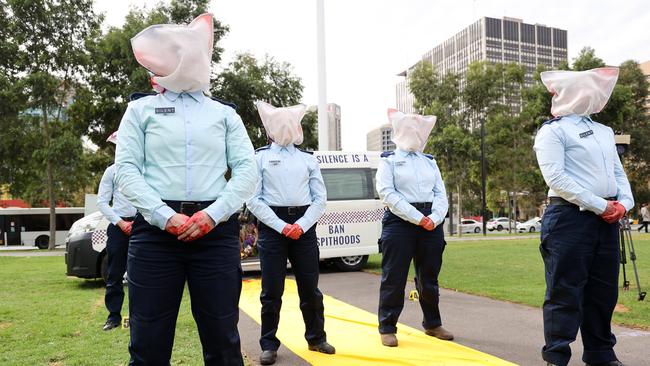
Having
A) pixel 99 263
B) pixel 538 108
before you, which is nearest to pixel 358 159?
pixel 99 263

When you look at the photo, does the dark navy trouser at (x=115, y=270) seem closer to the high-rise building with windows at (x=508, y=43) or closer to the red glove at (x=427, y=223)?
the red glove at (x=427, y=223)

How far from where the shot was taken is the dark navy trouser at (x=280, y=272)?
190 inches

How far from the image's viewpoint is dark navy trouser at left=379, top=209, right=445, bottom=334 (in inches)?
208

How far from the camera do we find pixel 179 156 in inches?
122

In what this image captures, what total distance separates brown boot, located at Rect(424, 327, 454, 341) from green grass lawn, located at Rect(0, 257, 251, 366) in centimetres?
224

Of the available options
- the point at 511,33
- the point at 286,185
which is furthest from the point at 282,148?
the point at 511,33

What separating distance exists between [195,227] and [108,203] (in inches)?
161

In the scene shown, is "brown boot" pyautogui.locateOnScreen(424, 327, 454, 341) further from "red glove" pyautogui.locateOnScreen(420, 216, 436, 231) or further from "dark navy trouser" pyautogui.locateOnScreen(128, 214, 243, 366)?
"dark navy trouser" pyautogui.locateOnScreen(128, 214, 243, 366)

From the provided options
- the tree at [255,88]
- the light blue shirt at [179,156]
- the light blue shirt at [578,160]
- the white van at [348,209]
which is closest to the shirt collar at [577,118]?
the light blue shirt at [578,160]

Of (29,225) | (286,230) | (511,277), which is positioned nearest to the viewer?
(286,230)

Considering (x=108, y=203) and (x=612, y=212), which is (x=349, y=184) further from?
(x=612, y=212)

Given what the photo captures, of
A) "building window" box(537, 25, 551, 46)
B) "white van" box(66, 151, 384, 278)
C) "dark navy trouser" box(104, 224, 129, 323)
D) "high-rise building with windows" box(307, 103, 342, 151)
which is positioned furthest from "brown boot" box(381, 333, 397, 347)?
"building window" box(537, 25, 551, 46)

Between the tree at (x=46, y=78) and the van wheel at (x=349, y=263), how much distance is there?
14.9 meters

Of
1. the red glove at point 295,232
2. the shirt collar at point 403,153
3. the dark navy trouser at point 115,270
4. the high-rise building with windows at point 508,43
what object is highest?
the high-rise building with windows at point 508,43
